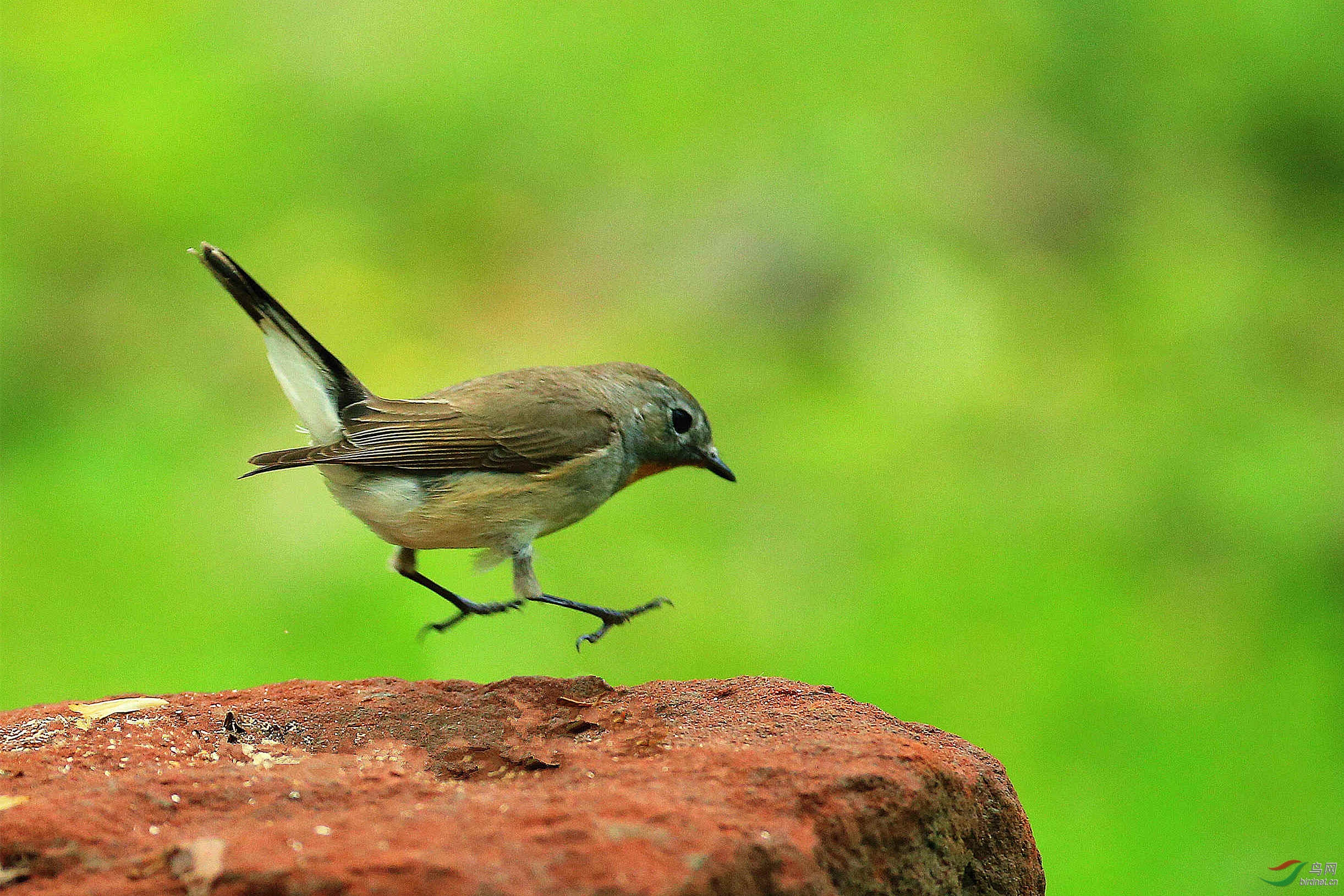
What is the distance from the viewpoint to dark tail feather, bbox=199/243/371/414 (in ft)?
14.8

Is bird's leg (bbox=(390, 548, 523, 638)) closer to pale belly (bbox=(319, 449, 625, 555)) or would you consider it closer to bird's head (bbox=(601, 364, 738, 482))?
pale belly (bbox=(319, 449, 625, 555))

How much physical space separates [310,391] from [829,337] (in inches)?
183

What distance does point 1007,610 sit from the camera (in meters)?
7.35

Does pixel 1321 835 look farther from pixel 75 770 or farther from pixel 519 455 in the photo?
pixel 75 770

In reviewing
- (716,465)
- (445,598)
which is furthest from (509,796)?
(716,465)

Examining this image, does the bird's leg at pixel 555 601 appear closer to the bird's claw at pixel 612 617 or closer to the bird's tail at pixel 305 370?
the bird's claw at pixel 612 617

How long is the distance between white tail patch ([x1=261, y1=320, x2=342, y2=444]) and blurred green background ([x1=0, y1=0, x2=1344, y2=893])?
207 cm

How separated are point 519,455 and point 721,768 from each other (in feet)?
6.78

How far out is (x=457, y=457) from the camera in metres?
4.95

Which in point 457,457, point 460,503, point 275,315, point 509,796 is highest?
point 275,315

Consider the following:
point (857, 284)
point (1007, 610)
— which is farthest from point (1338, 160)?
point (1007, 610)

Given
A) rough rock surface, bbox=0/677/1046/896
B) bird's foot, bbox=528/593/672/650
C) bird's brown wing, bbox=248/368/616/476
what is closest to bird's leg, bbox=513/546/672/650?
bird's foot, bbox=528/593/672/650

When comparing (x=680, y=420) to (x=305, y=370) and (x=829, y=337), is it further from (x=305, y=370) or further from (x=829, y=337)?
(x=829, y=337)

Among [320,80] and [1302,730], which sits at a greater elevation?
[320,80]
